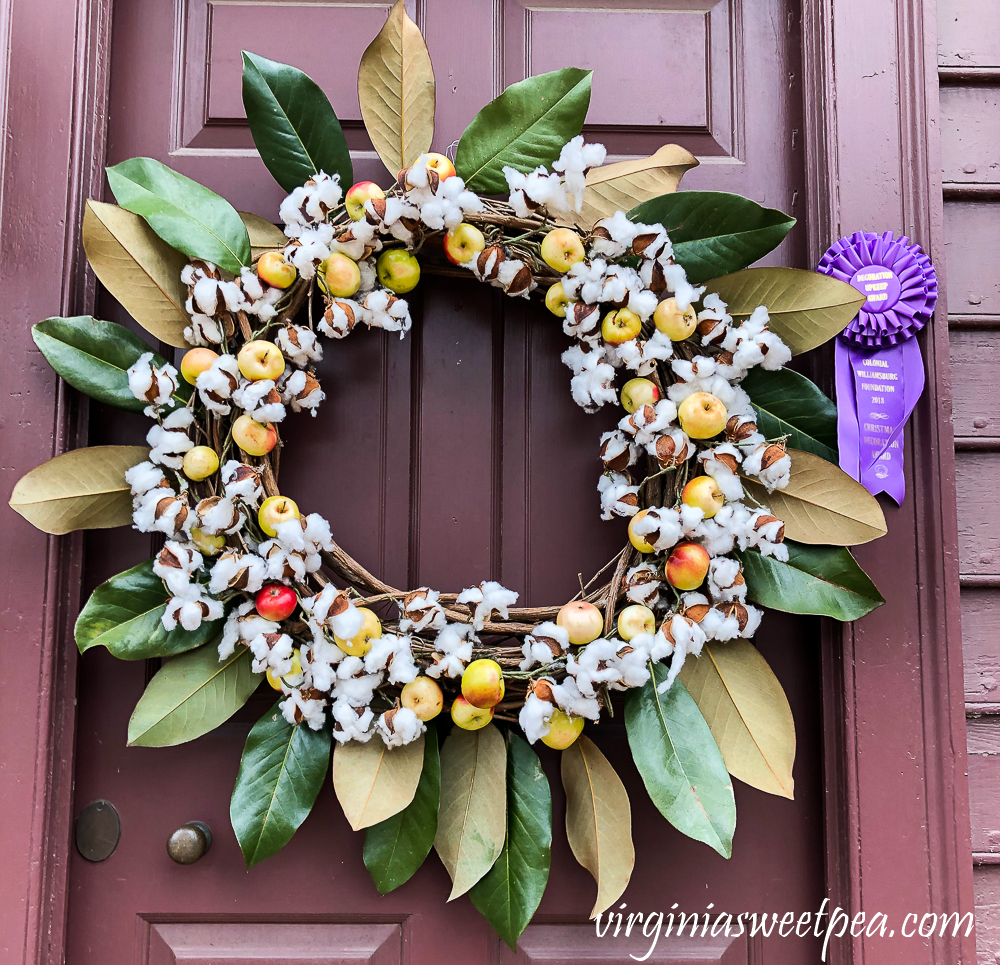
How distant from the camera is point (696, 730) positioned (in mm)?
786

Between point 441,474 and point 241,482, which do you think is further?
point 441,474

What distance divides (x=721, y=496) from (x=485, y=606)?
29cm

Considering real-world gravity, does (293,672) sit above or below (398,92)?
below

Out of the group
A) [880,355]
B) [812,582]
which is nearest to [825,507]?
A: [812,582]

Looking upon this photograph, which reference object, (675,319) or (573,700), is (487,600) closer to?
(573,700)

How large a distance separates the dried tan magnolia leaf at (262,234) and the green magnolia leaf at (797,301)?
53 cm

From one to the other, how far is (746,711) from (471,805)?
32 cm

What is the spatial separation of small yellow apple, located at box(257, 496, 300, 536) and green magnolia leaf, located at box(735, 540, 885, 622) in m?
0.51

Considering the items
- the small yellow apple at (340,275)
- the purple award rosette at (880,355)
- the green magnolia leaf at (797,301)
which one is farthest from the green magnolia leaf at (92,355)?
the purple award rosette at (880,355)

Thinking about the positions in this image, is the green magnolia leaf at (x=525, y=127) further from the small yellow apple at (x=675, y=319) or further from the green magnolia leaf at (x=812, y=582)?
the green magnolia leaf at (x=812, y=582)

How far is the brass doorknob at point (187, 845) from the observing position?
842 mm

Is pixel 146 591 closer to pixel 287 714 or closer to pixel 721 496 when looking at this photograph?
pixel 287 714

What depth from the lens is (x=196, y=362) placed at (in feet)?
2.64

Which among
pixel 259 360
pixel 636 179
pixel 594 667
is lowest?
pixel 594 667
